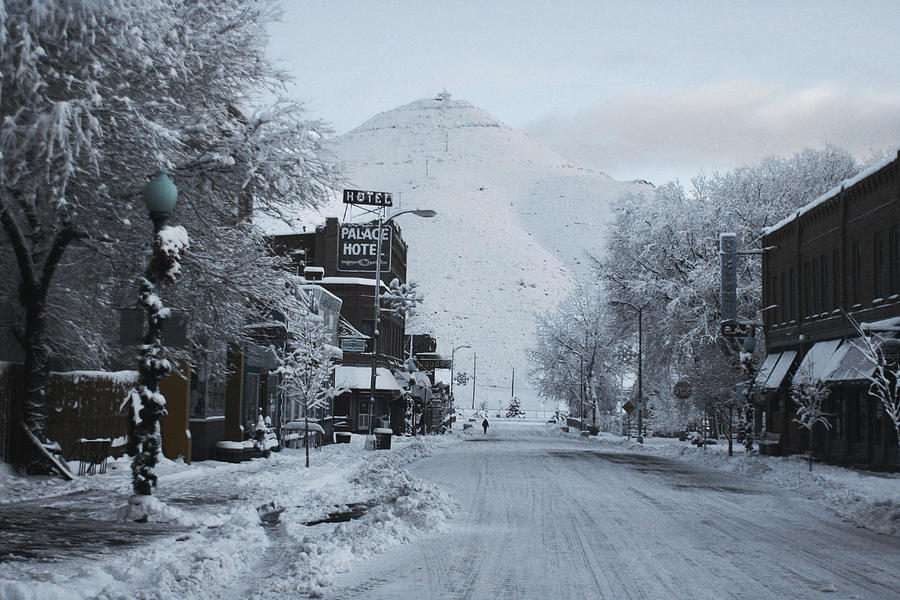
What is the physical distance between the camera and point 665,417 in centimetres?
8644

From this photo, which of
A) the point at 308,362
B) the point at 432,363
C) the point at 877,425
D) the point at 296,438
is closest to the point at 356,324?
the point at 296,438

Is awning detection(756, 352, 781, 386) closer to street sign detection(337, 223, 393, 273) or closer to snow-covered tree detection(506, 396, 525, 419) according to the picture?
street sign detection(337, 223, 393, 273)

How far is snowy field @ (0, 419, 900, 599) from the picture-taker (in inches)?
390

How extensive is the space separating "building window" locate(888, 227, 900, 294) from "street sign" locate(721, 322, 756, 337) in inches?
375

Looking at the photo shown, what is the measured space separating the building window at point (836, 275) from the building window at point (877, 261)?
3.57 metres

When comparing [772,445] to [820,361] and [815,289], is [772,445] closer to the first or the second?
[820,361]

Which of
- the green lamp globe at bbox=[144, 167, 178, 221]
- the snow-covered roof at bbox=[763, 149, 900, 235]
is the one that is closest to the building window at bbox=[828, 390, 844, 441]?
the snow-covered roof at bbox=[763, 149, 900, 235]

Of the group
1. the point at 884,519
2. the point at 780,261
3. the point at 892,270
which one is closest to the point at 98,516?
the point at 884,519

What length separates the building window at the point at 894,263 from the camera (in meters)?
30.9

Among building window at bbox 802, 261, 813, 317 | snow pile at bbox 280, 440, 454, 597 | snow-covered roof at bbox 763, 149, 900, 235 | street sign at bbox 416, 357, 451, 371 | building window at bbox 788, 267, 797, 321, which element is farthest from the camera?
street sign at bbox 416, 357, 451, 371

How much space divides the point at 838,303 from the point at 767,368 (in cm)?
839

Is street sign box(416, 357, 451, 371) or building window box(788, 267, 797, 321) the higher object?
building window box(788, 267, 797, 321)

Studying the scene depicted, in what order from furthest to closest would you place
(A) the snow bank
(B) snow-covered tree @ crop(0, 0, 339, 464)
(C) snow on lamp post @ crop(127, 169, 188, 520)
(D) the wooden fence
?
1. (D) the wooden fence
2. (A) the snow bank
3. (B) snow-covered tree @ crop(0, 0, 339, 464)
4. (C) snow on lamp post @ crop(127, 169, 188, 520)

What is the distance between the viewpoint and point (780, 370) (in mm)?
41812
